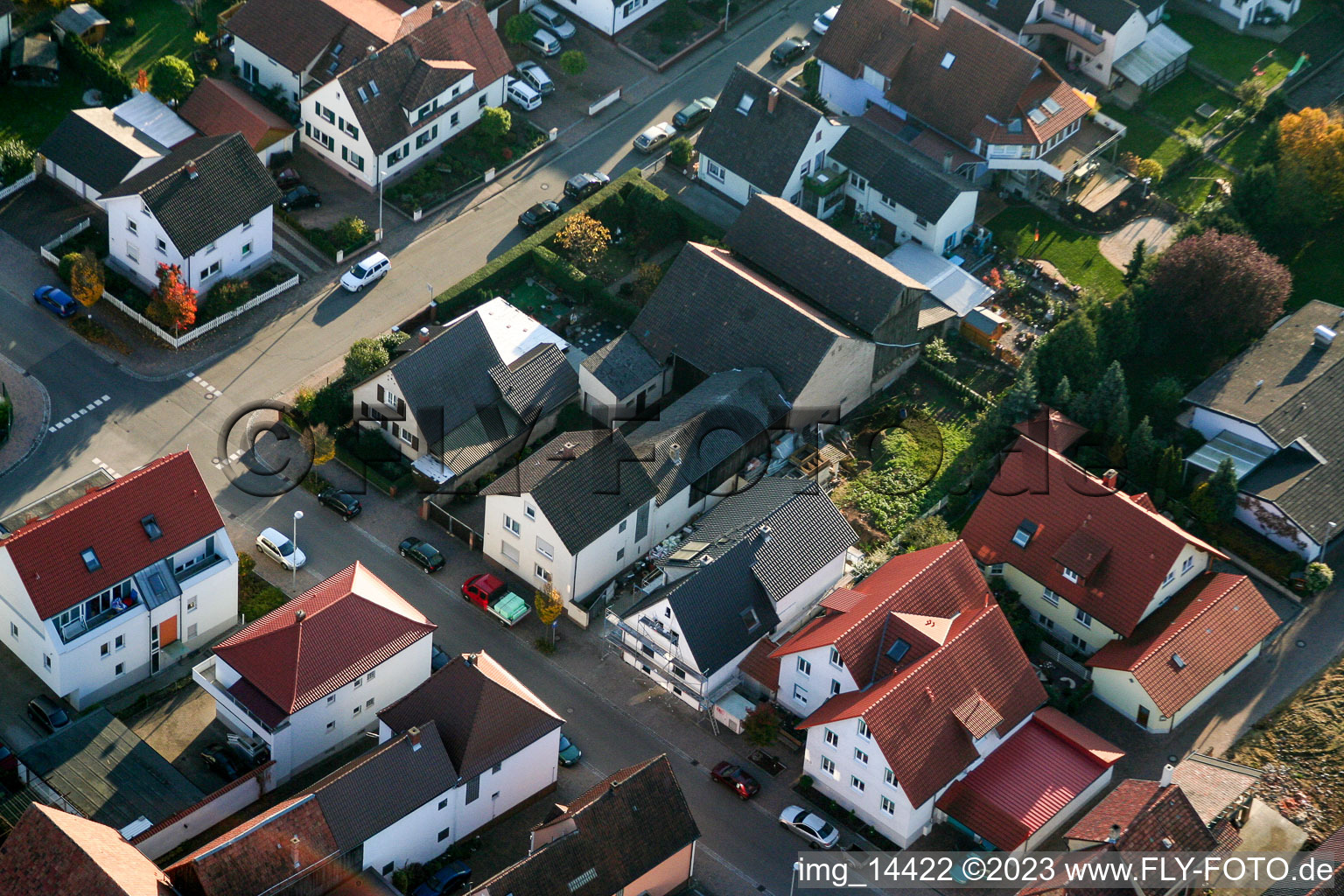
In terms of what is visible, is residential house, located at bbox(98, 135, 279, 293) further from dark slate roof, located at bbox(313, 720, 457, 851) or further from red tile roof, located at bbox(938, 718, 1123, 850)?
red tile roof, located at bbox(938, 718, 1123, 850)

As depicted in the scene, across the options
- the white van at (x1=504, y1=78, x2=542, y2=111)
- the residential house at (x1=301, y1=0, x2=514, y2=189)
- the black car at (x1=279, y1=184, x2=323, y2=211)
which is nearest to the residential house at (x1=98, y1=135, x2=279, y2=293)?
the black car at (x1=279, y1=184, x2=323, y2=211)

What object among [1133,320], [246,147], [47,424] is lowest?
[47,424]

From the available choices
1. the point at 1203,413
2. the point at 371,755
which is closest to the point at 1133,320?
the point at 1203,413

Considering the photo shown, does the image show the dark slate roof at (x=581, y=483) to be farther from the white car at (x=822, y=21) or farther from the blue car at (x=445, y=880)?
the white car at (x=822, y=21)

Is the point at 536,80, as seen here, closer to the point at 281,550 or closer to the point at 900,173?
the point at 900,173

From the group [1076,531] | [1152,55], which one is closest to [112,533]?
[1076,531]

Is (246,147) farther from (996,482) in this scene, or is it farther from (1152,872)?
(1152,872)
